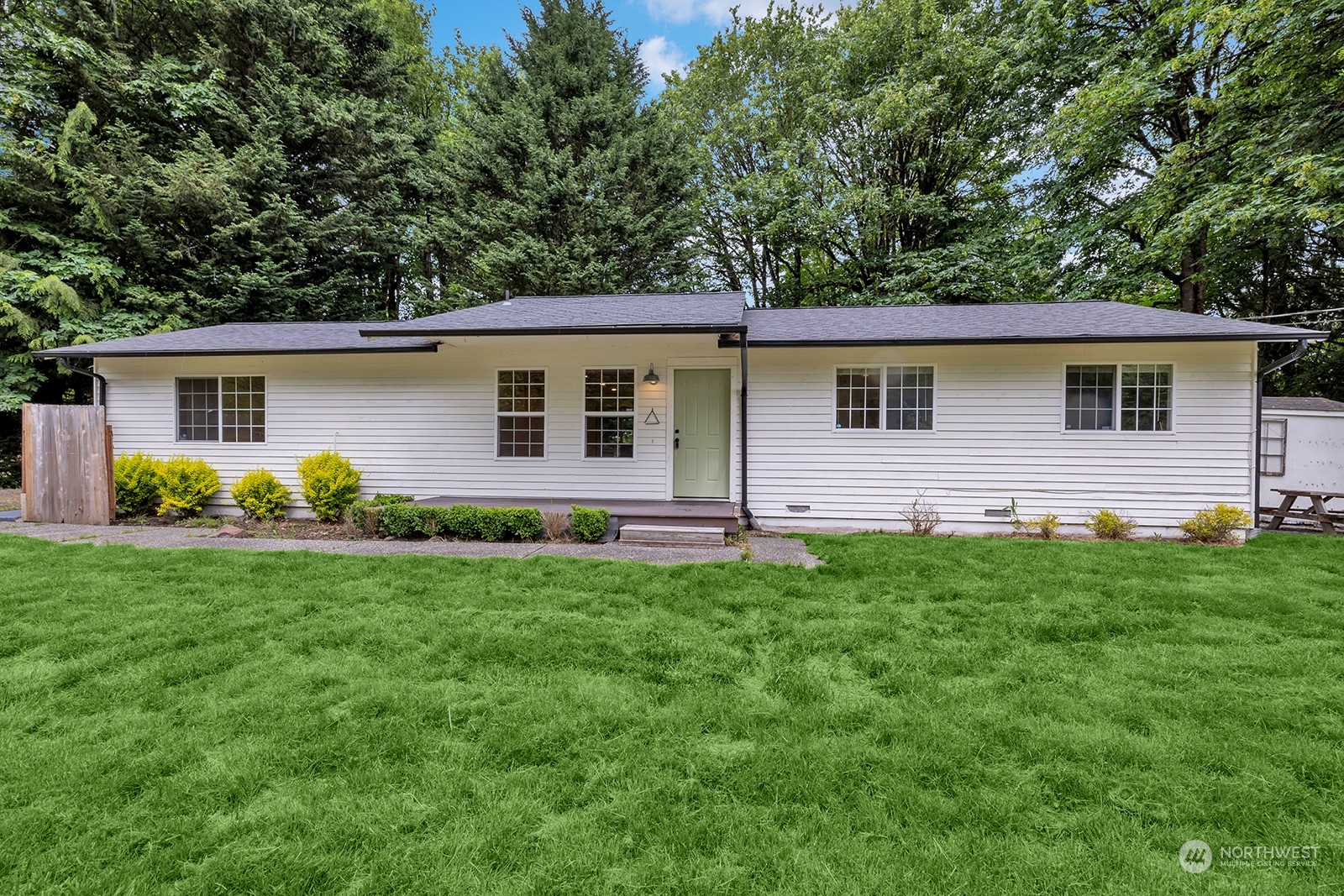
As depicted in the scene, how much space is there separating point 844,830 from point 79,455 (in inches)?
418

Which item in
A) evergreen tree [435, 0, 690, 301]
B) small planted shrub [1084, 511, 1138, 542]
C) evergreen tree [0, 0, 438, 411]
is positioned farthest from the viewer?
evergreen tree [435, 0, 690, 301]

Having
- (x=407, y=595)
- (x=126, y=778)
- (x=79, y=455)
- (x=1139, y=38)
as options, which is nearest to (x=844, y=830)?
(x=126, y=778)

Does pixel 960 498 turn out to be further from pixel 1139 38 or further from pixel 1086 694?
pixel 1139 38

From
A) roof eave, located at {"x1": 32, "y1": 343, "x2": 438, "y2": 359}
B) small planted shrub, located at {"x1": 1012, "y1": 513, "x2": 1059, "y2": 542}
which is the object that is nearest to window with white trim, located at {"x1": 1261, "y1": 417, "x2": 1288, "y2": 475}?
small planted shrub, located at {"x1": 1012, "y1": 513, "x2": 1059, "y2": 542}

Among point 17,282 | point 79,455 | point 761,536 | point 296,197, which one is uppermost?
point 296,197

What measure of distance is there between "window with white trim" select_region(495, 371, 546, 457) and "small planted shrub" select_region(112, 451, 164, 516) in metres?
4.90

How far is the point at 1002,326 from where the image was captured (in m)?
7.43

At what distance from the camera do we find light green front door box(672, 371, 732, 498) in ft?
26.2

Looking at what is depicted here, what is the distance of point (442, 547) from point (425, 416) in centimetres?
293

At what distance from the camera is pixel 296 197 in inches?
543

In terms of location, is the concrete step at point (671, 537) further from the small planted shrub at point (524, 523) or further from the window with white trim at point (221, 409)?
the window with white trim at point (221, 409)

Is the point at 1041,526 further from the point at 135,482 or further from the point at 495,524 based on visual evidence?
the point at 135,482

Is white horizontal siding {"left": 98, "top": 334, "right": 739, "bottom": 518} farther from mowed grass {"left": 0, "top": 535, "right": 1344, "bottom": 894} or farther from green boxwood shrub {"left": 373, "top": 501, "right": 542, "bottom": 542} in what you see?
mowed grass {"left": 0, "top": 535, "right": 1344, "bottom": 894}

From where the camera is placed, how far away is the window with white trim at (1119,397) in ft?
23.6
